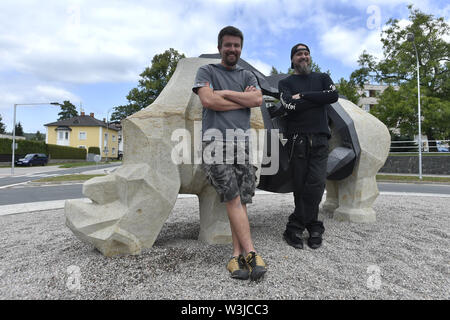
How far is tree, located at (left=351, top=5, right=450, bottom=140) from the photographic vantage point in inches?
717

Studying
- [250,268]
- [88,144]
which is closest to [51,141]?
[88,144]

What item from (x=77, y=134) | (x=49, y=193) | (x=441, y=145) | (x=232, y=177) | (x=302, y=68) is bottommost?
(x=49, y=193)

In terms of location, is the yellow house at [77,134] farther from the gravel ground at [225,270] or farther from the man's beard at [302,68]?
the man's beard at [302,68]

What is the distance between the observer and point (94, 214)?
2.63m

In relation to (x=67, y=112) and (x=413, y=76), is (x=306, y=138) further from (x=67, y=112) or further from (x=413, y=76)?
(x=67, y=112)

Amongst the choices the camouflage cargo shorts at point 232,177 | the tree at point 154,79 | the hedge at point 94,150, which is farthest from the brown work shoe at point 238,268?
the hedge at point 94,150

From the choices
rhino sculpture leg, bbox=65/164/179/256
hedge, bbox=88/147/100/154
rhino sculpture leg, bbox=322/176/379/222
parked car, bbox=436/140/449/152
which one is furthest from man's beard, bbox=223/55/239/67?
hedge, bbox=88/147/100/154

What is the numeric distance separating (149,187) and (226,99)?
1079 mm

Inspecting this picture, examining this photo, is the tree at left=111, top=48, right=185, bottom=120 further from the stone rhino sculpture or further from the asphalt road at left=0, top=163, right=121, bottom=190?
the stone rhino sculpture

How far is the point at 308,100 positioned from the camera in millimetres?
2996

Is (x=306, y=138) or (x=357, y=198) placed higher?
(x=306, y=138)

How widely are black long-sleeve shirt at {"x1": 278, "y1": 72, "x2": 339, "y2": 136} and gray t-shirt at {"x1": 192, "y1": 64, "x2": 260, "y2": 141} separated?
0.69m

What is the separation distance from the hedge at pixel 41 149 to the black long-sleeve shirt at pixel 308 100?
103 feet

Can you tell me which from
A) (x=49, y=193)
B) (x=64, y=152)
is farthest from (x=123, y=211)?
(x=64, y=152)
